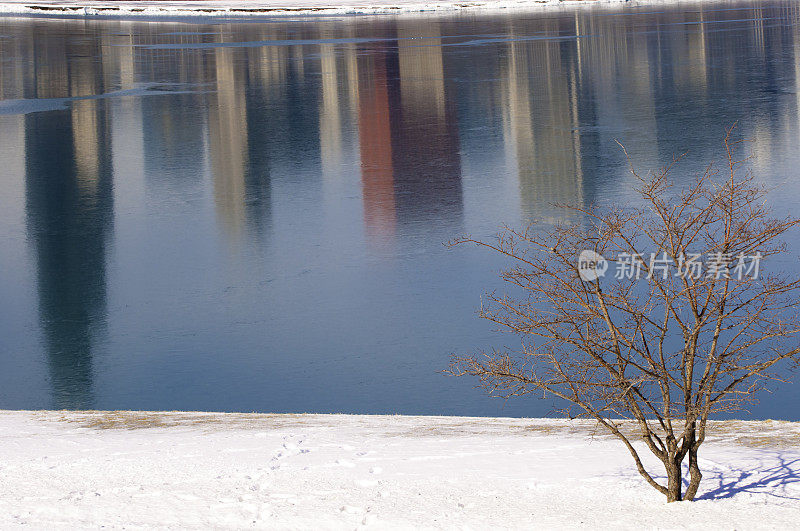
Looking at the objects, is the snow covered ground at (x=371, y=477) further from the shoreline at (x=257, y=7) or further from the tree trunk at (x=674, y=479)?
the shoreline at (x=257, y=7)

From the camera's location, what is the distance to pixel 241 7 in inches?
2361

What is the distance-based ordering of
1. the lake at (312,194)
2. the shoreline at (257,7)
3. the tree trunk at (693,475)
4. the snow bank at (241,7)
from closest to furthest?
the tree trunk at (693,475)
the lake at (312,194)
the shoreline at (257,7)
the snow bank at (241,7)

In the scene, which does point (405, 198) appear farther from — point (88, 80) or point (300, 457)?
point (88, 80)

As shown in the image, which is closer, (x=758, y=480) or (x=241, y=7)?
(x=758, y=480)

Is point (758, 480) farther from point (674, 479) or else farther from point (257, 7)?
point (257, 7)

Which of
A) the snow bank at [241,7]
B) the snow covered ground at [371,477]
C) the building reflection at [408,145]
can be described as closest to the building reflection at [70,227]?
the snow covered ground at [371,477]

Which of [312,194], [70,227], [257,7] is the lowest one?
[70,227]

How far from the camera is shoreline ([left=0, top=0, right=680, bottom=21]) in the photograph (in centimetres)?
5734

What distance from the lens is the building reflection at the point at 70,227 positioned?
10352 mm

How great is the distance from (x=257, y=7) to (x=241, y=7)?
2.95 feet

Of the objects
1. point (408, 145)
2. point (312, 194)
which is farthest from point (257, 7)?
point (312, 194)

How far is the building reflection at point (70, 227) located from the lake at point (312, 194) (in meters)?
0.04

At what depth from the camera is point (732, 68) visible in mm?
27656

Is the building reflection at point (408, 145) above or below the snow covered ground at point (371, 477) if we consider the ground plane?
above
